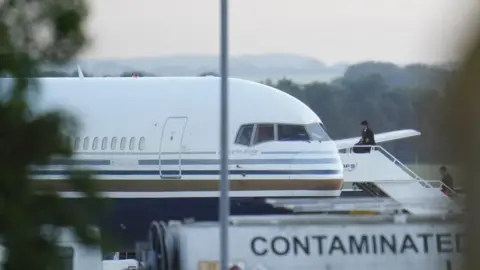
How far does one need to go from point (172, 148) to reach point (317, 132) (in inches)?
124

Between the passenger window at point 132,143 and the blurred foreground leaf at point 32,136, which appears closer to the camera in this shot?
the blurred foreground leaf at point 32,136

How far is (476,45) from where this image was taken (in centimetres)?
139

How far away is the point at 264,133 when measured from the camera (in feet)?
65.8

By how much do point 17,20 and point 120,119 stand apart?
17029 millimetres

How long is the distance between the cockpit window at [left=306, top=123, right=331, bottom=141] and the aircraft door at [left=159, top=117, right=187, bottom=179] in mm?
2683

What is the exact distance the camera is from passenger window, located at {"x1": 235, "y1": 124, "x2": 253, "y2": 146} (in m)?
20.0

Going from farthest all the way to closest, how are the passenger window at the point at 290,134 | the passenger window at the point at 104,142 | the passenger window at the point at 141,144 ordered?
the passenger window at the point at 104,142, the passenger window at the point at 141,144, the passenger window at the point at 290,134

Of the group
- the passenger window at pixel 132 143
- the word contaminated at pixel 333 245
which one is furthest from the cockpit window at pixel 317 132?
the word contaminated at pixel 333 245

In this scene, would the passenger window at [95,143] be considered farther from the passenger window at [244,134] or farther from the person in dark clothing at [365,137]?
the person in dark clothing at [365,137]

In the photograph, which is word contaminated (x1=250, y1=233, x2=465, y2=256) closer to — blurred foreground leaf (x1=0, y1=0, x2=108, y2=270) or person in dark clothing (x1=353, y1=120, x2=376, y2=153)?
blurred foreground leaf (x1=0, y1=0, x2=108, y2=270)

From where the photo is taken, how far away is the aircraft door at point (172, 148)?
20141 mm

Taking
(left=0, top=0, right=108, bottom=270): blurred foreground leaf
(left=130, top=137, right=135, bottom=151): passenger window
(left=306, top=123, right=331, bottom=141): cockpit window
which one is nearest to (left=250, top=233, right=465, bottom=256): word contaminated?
(left=0, top=0, right=108, bottom=270): blurred foreground leaf

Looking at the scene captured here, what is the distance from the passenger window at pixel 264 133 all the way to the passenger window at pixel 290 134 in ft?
0.56

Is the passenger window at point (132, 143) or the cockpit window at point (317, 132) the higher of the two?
the cockpit window at point (317, 132)
